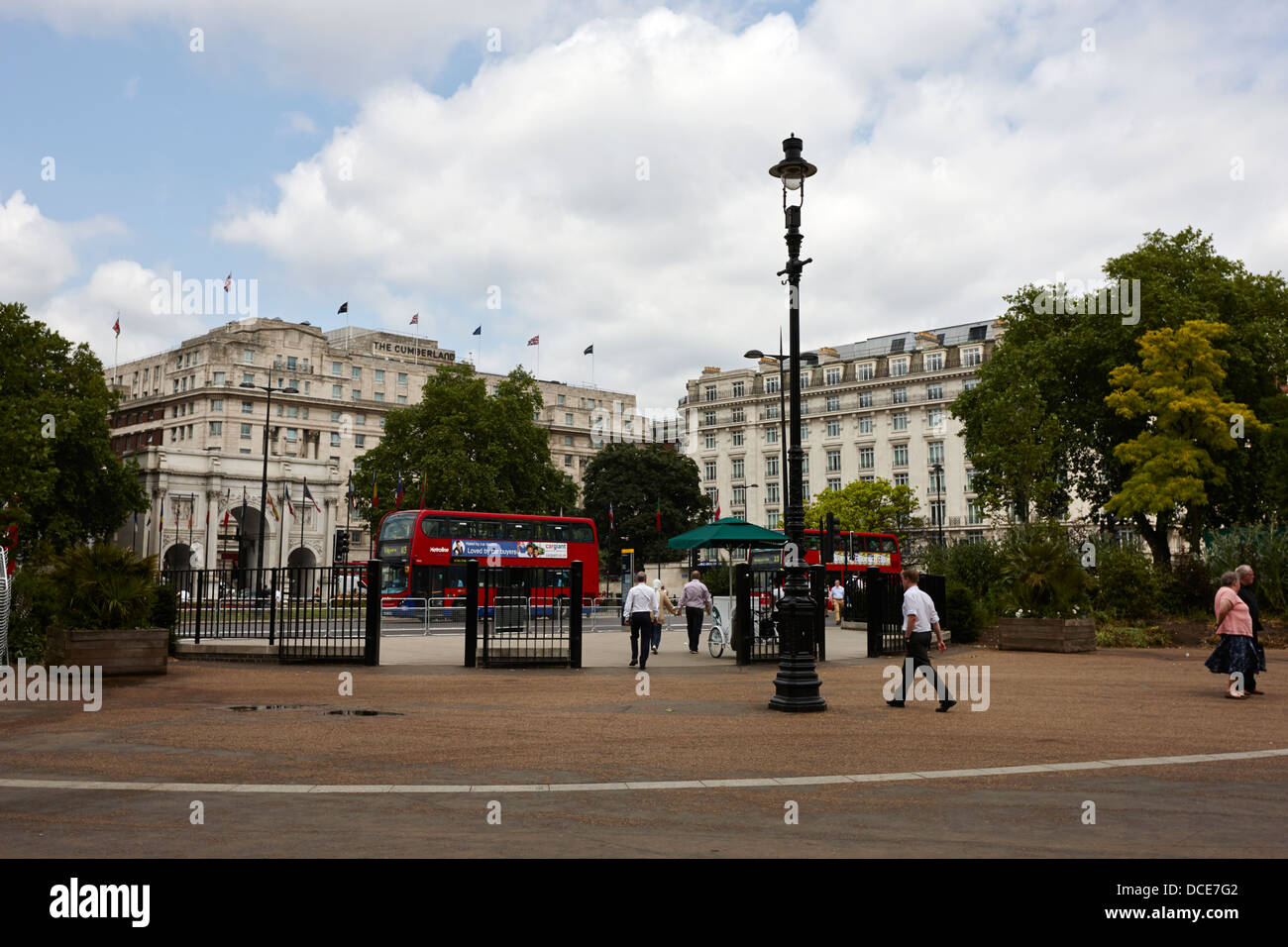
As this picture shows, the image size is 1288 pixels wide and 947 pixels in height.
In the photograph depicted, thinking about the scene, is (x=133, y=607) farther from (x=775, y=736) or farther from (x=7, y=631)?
(x=775, y=736)

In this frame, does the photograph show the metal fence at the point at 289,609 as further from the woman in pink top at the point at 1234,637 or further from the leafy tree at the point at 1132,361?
the leafy tree at the point at 1132,361

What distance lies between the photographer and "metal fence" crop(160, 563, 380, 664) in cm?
1942

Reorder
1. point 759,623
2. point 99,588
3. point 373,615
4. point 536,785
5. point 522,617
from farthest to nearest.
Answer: point 759,623 → point 522,617 → point 373,615 → point 99,588 → point 536,785

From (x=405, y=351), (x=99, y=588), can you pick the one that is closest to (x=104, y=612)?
(x=99, y=588)

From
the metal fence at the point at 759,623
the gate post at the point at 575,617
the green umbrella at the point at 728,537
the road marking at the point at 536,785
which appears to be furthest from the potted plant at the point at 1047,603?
the road marking at the point at 536,785

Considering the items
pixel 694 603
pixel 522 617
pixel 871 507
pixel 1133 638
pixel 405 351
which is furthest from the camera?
pixel 405 351

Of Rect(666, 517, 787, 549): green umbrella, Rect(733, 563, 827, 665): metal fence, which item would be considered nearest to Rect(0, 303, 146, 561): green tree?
Rect(666, 517, 787, 549): green umbrella

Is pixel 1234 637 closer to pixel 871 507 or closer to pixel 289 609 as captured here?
pixel 289 609

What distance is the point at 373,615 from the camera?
61.9 feet

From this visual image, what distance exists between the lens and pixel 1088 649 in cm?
2258

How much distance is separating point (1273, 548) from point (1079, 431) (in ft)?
69.2

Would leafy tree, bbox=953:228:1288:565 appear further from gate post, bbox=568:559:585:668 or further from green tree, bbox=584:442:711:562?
green tree, bbox=584:442:711:562

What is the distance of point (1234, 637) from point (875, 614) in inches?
355

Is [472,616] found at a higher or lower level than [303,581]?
lower
